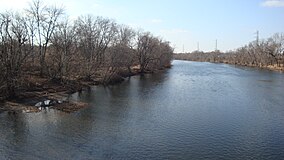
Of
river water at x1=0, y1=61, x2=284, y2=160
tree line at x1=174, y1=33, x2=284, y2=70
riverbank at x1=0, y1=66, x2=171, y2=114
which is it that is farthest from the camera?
tree line at x1=174, y1=33, x2=284, y2=70

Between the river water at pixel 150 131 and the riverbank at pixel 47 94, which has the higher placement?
the riverbank at pixel 47 94

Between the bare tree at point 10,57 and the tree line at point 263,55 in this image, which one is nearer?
the bare tree at point 10,57

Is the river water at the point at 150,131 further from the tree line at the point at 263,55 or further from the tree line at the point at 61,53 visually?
the tree line at the point at 263,55

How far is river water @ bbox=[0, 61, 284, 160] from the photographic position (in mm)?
14742

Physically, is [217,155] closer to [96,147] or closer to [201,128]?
[201,128]

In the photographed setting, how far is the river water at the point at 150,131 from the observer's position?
14742 mm

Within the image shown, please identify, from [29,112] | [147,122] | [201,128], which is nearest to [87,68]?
[29,112]

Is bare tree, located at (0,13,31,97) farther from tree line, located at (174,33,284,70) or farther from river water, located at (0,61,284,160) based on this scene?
tree line, located at (174,33,284,70)

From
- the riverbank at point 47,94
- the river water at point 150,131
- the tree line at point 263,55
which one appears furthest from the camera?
the tree line at point 263,55

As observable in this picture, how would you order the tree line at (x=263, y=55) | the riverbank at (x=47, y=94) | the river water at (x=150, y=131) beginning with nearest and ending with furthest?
1. the river water at (x=150, y=131)
2. the riverbank at (x=47, y=94)
3. the tree line at (x=263, y=55)

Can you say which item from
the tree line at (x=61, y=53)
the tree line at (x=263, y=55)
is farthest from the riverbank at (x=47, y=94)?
the tree line at (x=263, y=55)

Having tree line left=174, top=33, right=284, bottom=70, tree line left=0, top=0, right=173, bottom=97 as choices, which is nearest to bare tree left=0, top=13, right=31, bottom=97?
tree line left=0, top=0, right=173, bottom=97

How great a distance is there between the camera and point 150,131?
18.3 m

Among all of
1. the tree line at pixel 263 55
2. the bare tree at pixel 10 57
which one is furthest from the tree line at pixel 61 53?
the tree line at pixel 263 55
